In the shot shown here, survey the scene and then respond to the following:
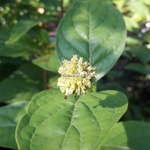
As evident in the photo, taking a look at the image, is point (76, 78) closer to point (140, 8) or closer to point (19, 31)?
point (19, 31)

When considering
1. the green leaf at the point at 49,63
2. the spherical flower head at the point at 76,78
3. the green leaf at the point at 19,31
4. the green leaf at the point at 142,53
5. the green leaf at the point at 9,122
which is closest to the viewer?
the spherical flower head at the point at 76,78

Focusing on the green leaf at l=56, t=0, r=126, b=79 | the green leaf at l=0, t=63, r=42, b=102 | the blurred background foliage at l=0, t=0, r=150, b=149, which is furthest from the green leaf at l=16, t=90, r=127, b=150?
the green leaf at l=0, t=63, r=42, b=102

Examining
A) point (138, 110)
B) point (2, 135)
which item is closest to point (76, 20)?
point (2, 135)

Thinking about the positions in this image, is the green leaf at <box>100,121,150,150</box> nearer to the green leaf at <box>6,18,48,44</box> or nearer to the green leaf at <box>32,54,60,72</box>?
the green leaf at <box>32,54,60,72</box>

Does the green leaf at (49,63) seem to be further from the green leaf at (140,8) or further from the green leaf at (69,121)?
the green leaf at (140,8)

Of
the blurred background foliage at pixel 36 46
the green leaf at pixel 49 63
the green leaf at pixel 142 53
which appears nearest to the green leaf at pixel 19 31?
the blurred background foliage at pixel 36 46

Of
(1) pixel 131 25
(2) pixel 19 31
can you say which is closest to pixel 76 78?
(2) pixel 19 31
